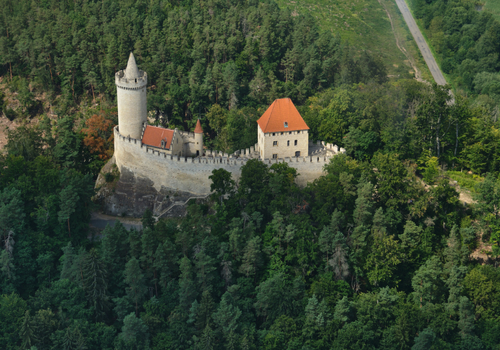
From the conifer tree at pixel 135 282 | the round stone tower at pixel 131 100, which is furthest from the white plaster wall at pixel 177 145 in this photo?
the conifer tree at pixel 135 282

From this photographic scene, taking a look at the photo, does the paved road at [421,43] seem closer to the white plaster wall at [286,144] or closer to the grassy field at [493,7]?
the white plaster wall at [286,144]

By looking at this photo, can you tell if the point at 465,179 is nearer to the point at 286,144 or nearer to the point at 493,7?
the point at 286,144

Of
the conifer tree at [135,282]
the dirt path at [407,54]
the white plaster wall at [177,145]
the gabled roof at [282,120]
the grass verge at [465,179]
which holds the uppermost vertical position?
the dirt path at [407,54]

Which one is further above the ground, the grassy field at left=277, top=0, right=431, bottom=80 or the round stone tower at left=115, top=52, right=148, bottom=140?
the grassy field at left=277, top=0, right=431, bottom=80

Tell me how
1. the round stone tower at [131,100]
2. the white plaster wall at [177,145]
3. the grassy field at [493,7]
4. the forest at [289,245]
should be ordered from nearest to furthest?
the forest at [289,245]
the white plaster wall at [177,145]
the round stone tower at [131,100]
the grassy field at [493,7]

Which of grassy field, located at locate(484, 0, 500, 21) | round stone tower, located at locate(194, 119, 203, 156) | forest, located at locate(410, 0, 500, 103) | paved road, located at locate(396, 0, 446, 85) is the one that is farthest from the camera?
→ grassy field, located at locate(484, 0, 500, 21)

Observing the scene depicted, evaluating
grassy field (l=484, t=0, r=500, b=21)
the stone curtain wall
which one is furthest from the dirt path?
grassy field (l=484, t=0, r=500, b=21)

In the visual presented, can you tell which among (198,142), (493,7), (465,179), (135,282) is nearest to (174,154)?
(198,142)

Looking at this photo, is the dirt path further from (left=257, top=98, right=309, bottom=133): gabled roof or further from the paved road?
(left=257, top=98, right=309, bottom=133): gabled roof

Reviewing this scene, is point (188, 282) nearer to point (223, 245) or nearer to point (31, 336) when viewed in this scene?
point (223, 245)
